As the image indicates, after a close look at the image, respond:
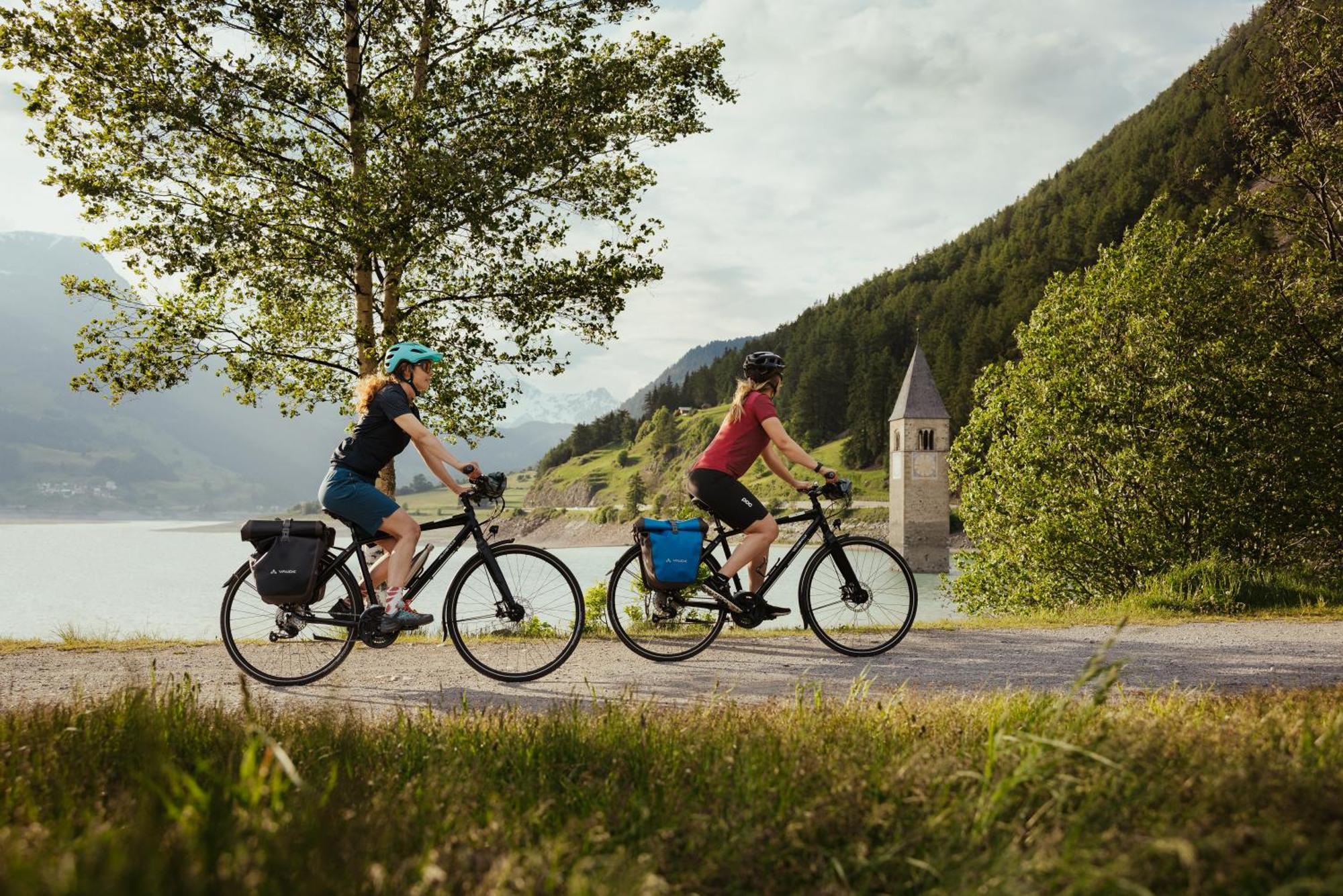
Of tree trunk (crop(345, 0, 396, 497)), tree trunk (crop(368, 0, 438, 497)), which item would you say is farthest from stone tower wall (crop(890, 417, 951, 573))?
tree trunk (crop(345, 0, 396, 497))

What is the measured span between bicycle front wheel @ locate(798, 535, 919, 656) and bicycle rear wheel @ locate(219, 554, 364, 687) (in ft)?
12.6

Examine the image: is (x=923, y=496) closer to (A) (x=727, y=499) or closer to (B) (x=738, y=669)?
(A) (x=727, y=499)

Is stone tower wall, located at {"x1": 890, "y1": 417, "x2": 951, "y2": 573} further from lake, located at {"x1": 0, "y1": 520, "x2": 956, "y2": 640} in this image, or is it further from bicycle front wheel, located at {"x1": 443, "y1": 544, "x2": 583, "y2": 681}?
bicycle front wheel, located at {"x1": 443, "y1": 544, "x2": 583, "y2": 681}

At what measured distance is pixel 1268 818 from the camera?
8.45ft

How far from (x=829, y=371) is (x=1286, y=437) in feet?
398

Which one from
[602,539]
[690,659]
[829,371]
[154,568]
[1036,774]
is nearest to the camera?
[1036,774]

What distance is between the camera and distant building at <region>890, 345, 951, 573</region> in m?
90.4

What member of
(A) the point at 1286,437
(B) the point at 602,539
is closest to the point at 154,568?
(B) the point at 602,539

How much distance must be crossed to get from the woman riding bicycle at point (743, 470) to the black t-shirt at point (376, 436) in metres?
2.48

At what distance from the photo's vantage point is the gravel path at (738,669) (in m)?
6.08

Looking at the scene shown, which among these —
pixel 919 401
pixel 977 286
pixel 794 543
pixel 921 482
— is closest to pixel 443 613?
pixel 794 543

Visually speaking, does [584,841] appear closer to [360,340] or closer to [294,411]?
[360,340]

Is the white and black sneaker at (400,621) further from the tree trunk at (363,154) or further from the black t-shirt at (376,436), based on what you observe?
the tree trunk at (363,154)

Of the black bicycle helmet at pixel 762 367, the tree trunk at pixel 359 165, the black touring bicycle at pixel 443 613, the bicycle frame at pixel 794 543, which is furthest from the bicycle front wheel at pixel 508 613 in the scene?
the tree trunk at pixel 359 165
